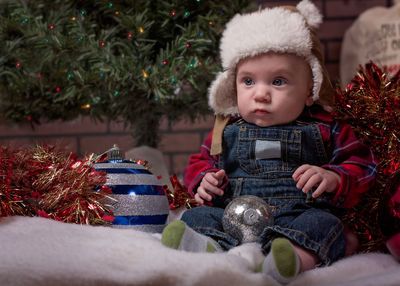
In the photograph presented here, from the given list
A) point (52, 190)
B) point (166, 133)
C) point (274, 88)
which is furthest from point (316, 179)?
point (166, 133)

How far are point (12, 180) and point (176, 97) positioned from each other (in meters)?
0.66

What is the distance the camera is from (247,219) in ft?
2.62

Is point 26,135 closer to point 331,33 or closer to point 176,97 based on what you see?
point 176,97

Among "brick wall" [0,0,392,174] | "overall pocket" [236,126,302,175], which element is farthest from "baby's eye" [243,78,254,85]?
"brick wall" [0,0,392,174]

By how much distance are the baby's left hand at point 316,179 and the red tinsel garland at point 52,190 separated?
15.3 inches

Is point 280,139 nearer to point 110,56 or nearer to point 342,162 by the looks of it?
point 342,162

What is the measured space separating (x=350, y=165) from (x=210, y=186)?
11.9 inches

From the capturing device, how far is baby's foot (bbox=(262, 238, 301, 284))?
24.4 inches

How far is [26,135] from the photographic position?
2.11 meters

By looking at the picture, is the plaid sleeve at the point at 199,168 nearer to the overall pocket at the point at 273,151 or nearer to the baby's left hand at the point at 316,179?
the overall pocket at the point at 273,151

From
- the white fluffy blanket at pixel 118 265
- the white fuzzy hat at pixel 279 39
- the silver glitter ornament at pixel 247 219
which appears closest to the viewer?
the white fluffy blanket at pixel 118 265

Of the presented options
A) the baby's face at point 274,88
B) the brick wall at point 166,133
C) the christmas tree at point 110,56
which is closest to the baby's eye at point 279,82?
the baby's face at point 274,88

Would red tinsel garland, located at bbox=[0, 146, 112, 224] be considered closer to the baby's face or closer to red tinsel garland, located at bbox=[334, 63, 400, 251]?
the baby's face

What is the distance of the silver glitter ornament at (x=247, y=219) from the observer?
80cm
